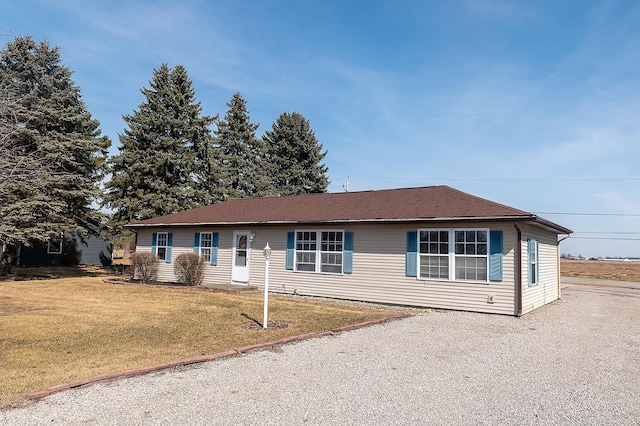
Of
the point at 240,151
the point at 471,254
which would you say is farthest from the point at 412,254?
the point at 240,151

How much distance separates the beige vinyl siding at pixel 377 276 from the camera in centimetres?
1090

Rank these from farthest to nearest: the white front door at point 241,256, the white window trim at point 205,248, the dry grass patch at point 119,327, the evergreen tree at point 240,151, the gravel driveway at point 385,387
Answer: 1. the evergreen tree at point 240,151
2. the white window trim at point 205,248
3. the white front door at point 241,256
4. the dry grass patch at point 119,327
5. the gravel driveway at point 385,387

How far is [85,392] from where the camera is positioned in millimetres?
4250

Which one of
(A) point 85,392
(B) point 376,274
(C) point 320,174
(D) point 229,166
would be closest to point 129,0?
(A) point 85,392

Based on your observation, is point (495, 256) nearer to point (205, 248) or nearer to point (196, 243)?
point (205, 248)

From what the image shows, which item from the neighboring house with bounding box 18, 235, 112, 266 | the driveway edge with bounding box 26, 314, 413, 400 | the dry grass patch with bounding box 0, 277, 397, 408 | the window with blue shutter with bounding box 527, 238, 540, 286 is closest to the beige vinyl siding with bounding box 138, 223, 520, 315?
the window with blue shutter with bounding box 527, 238, 540, 286

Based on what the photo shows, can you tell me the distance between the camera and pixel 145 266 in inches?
677

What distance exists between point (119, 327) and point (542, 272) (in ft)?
41.1

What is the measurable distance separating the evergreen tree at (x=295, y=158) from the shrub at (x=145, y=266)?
62.6ft

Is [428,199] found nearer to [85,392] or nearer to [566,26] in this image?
[566,26]

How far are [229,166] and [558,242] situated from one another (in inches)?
962

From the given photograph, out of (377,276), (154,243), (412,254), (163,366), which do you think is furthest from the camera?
(154,243)

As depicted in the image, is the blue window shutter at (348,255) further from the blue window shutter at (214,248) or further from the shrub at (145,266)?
the shrub at (145,266)

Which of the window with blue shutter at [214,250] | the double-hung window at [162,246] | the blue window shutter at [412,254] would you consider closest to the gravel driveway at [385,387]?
the blue window shutter at [412,254]
